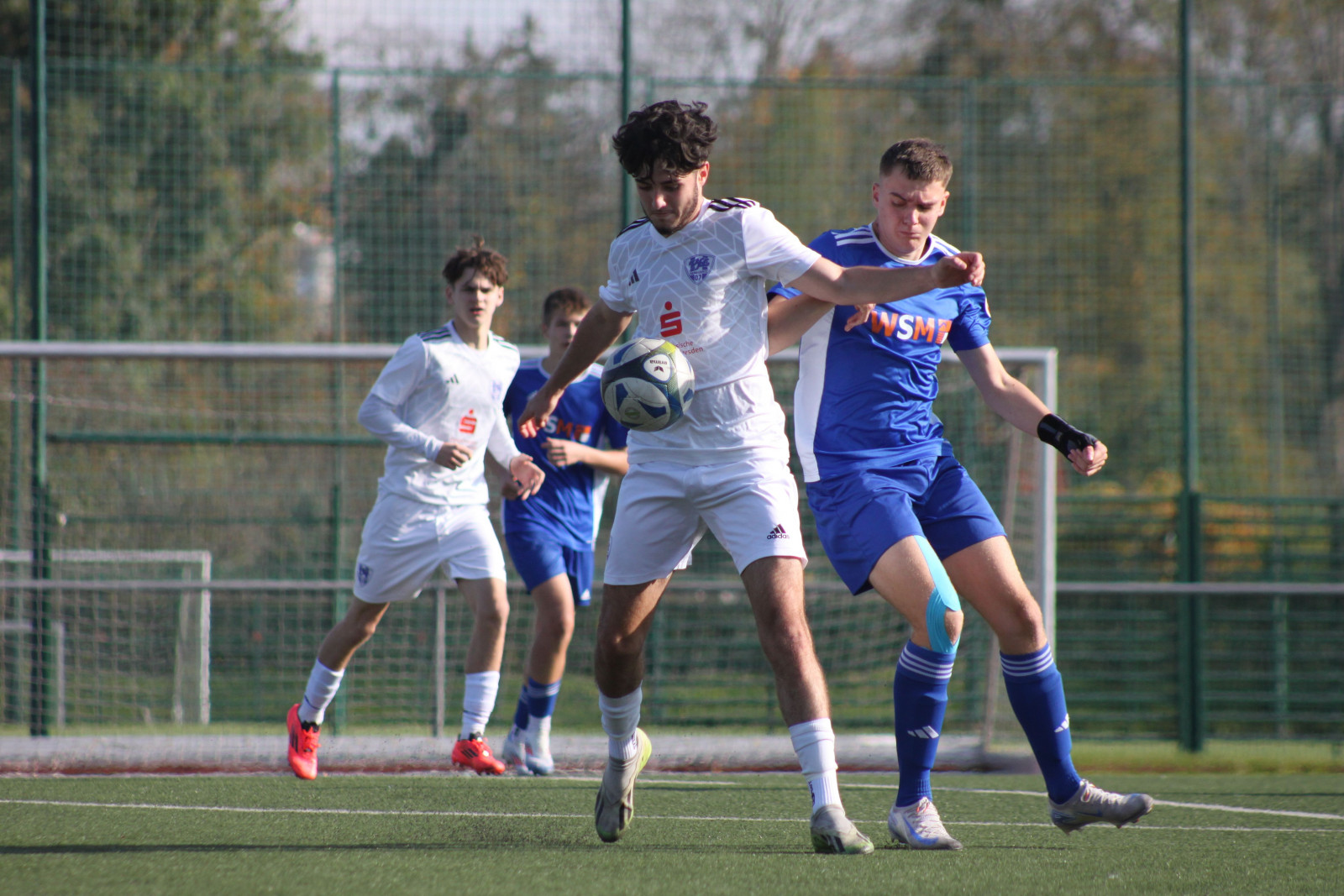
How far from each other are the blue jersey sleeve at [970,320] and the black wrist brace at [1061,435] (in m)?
0.33

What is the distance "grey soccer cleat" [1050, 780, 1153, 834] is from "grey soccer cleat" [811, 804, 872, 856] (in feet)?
2.31

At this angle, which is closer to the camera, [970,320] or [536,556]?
[970,320]

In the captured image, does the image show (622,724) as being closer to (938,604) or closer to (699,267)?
(938,604)

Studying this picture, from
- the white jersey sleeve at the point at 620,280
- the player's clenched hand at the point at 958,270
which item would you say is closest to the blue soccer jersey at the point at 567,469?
the white jersey sleeve at the point at 620,280

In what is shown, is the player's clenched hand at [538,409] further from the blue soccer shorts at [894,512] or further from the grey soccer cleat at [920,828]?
the grey soccer cleat at [920,828]

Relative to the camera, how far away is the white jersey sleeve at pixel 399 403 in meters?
5.77

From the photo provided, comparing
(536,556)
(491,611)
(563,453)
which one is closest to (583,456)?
(563,453)

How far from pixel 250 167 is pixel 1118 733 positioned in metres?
7.86

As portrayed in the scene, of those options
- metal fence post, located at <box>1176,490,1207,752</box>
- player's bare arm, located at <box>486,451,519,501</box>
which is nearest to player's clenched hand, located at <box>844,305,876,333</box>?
player's bare arm, located at <box>486,451,519,501</box>

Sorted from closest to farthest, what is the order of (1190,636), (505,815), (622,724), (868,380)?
(622,724), (868,380), (505,815), (1190,636)

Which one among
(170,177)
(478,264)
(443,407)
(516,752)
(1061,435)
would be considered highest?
(170,177)

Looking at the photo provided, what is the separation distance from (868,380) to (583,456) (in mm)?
2361

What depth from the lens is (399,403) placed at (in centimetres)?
590

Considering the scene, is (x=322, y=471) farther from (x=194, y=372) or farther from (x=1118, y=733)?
(x=1118, y=733)
